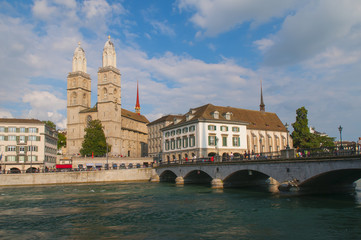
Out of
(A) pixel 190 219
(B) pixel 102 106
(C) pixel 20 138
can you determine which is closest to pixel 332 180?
(A) pixel 190 219

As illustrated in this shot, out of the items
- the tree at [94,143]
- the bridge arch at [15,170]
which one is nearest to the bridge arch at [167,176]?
the tree at [94,143]

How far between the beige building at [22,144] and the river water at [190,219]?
51.2 metres

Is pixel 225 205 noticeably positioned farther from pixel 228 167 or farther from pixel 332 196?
pixel 228 167

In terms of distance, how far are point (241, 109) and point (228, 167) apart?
36755 mm

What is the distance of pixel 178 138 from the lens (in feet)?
230

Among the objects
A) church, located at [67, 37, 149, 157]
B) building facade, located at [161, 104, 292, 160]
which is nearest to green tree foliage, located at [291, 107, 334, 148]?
building facade, located at [161, 104, 292, 160]

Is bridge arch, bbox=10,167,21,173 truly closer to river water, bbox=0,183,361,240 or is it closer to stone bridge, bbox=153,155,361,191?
stone bridge, bbox=153,155,361,191

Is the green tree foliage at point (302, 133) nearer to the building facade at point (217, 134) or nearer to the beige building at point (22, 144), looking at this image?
the building facade at point (217, 134)

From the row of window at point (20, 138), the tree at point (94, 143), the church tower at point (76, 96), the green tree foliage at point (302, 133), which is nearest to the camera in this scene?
the green tree foliage at point (302, 133)

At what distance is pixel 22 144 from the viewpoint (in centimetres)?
7875

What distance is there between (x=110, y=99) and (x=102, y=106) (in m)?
3.34

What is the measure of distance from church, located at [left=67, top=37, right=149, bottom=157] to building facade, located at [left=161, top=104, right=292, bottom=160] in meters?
32.5

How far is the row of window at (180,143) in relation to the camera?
65456mm

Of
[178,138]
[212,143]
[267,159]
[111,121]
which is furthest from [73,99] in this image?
[267,159]
